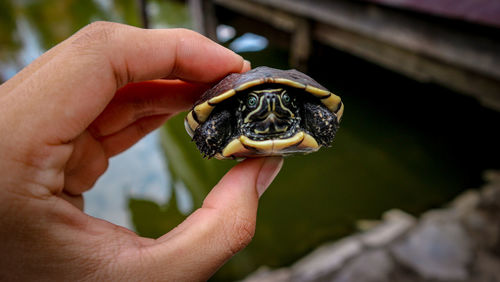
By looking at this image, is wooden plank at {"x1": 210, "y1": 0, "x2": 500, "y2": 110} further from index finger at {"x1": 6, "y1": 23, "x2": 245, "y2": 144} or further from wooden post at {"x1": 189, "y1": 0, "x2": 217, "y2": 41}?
index finger at {"x1": 6, "y1": 23, "x2": 245, "y2": 144}

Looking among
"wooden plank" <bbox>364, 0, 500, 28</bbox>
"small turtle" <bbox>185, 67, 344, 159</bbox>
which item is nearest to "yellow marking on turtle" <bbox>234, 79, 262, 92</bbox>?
"small turtle" <bbox>185, 67, 344, 159</bbox>

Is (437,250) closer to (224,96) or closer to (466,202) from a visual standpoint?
(466,202)

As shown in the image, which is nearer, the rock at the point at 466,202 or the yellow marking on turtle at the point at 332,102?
the yellow marking on turtle at the point at 332,102

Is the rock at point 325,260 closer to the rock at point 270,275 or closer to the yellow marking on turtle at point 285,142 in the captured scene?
the rock at point 270,275

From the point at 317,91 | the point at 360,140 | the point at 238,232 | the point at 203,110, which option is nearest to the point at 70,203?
the point at 238,232

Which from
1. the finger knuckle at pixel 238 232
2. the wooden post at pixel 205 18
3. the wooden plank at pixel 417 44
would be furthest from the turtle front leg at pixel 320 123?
the wooden post at pixel 205 18

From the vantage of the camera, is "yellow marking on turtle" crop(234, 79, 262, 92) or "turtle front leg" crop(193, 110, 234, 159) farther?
"turtle front leg" crop(193, 110, 234, 159)
